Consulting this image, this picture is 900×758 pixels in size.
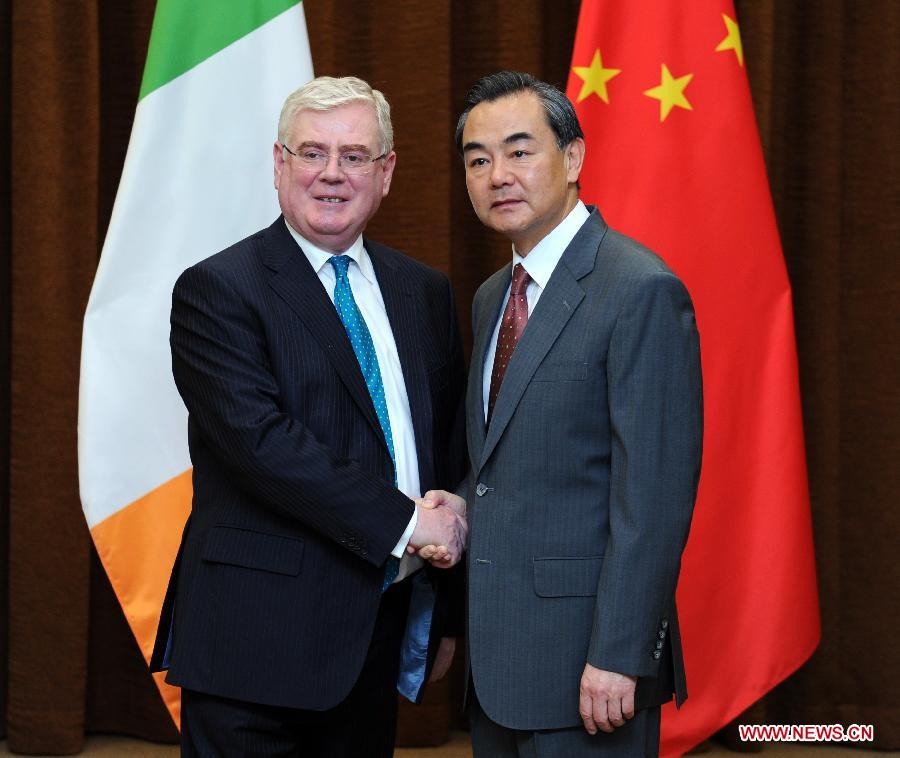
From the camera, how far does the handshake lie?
68.2 inches

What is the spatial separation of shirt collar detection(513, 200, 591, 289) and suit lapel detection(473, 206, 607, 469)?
2.3 inches

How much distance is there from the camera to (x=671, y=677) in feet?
5.59

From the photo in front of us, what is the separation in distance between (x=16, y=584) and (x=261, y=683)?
161cm

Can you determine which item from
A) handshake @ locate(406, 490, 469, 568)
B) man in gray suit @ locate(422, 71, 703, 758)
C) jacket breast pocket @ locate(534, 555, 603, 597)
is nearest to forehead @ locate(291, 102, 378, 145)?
man in gray suit @ locate(422, 71, 703, 758)

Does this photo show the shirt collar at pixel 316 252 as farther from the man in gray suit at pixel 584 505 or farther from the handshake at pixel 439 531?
the handshake at pixel 439 531

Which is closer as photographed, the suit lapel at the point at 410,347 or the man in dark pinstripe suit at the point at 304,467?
the man in dark pinstripe suit at the point at 304,467

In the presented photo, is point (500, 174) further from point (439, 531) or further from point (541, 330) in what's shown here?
point (439, 531)

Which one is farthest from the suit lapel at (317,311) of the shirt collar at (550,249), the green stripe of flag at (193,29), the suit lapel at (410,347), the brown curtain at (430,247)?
the brown curtain at (430,247)

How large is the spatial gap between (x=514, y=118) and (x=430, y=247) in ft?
4.14

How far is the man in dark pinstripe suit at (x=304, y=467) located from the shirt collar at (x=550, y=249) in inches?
11.1

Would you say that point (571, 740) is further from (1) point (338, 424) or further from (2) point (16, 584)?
(2) point (16, 584)

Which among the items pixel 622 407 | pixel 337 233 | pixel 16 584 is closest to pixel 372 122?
pixel 337 233

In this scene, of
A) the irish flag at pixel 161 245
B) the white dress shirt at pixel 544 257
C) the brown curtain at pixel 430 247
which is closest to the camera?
the white dress shirt at pixel 544 257

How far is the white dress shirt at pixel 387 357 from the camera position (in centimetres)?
184
